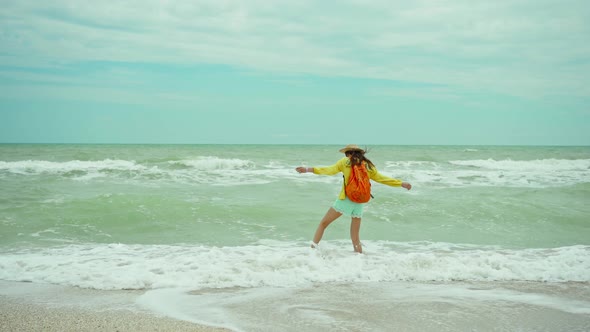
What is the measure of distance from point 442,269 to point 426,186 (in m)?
10.7

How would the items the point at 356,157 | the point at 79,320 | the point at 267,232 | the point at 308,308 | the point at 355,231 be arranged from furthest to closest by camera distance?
1. the point at 267,232
2. the point at 355,231
3. the point at 356,157
4. the point at 308,308
5. the point at 79,320

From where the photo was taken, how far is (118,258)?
647 centimetres

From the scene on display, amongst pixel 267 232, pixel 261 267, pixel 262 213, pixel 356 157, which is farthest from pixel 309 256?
pixel 262 213

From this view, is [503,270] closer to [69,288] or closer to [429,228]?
[429,228]

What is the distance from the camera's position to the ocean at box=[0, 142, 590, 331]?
438 cm

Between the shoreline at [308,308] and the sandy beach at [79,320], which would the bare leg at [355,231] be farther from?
the sandy beach at [79,320]

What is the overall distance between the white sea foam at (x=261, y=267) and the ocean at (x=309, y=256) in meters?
0.02

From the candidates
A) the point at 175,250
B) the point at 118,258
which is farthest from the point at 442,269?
the point at 118,258

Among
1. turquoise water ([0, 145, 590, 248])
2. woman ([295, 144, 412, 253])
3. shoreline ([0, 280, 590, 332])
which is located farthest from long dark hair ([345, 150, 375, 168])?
turquoise water ([0, 145, 590, 248])

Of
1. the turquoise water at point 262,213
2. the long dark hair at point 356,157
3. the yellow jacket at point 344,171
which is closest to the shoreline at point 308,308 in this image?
the yellow jacket at point 344,171

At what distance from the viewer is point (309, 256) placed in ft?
20.8

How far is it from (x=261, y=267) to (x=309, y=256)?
2.53 ft

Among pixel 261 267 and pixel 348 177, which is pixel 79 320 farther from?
pixel 348 177

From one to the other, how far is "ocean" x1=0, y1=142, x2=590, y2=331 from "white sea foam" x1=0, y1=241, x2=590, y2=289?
0.08ft
